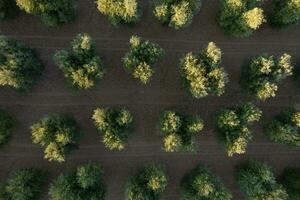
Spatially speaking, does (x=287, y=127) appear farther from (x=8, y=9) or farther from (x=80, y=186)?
(x=8, y=9)

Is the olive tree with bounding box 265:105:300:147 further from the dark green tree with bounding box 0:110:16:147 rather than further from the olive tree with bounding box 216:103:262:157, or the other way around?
the dark green tree with bounding box 0:110:16:147

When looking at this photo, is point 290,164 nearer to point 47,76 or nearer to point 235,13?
point 235,13

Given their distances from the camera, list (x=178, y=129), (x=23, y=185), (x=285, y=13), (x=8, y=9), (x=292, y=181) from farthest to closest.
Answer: (x=292, y=181), (x=285, y=13), (x=8, y=9), (x=178, y=129), (x=23, y=185)

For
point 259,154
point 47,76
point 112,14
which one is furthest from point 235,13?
point 47,76

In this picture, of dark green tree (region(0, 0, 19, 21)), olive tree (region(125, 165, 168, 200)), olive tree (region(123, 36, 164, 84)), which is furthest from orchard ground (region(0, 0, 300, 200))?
olive tree (region(123, 36, 164, 84))

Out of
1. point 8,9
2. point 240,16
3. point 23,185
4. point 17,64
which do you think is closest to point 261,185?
point 240,16

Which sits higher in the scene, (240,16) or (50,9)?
(240,16)

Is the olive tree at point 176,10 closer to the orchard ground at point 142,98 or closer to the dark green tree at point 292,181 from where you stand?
the orchard ground at point 142,98
